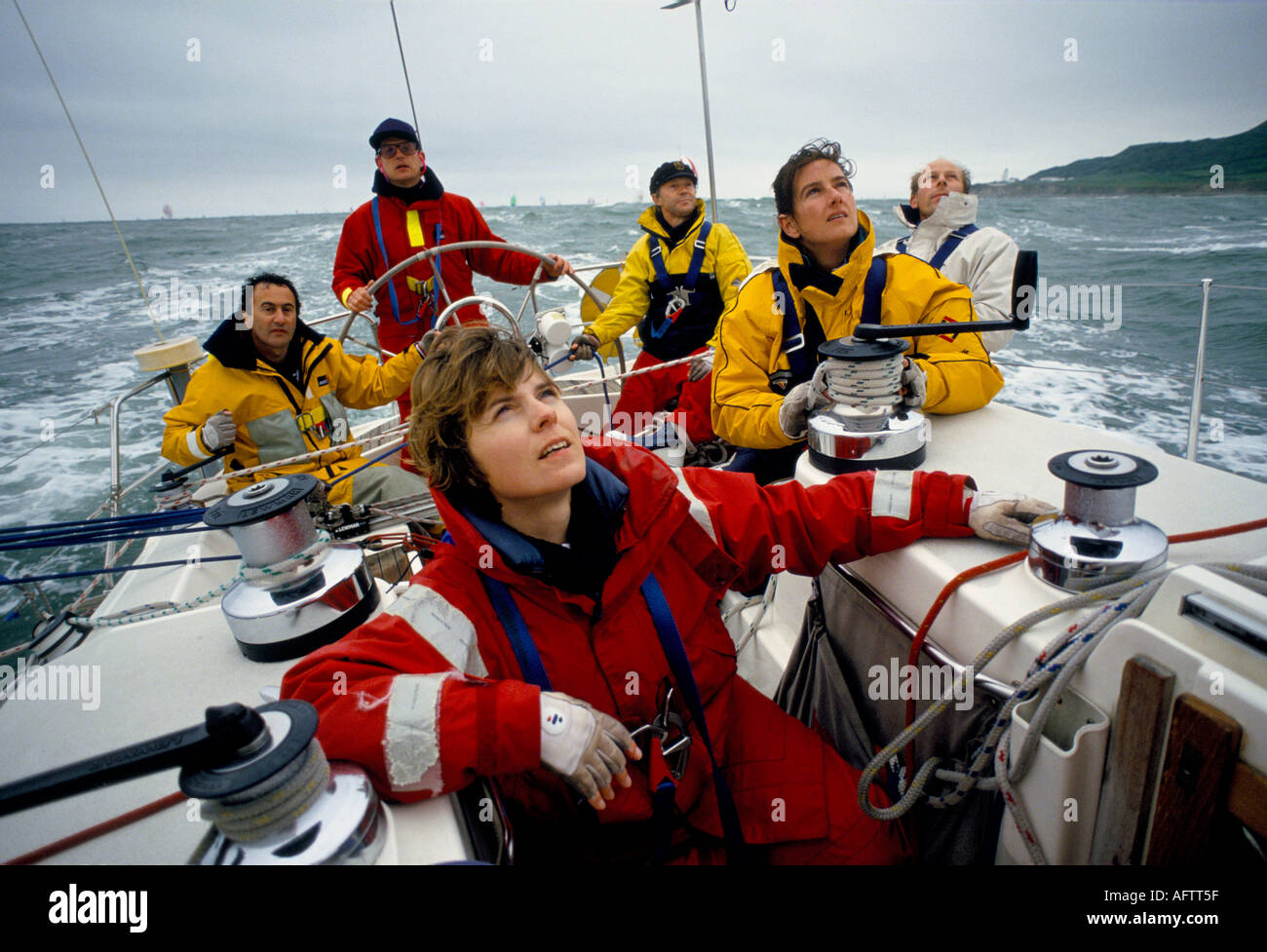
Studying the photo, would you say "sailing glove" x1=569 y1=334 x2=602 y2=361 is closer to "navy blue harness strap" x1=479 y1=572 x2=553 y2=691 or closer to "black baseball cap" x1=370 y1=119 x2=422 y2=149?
"black baseball cap" x1=370 y1=119 x2=422 y2=149

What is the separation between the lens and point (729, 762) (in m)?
1.24

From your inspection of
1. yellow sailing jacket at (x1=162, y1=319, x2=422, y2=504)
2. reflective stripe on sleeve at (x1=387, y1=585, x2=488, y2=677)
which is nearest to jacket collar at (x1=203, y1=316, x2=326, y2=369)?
yellow sailing jacket at (x1=162, y1=319, x2=422, y2=504)

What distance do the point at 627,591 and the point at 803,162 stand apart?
1.37 metres

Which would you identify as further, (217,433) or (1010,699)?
(217,433)

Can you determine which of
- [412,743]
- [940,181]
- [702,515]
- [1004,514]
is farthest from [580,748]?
[940,181]

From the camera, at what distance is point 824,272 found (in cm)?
187

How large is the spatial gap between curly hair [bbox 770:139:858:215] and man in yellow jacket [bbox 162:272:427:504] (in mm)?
1358

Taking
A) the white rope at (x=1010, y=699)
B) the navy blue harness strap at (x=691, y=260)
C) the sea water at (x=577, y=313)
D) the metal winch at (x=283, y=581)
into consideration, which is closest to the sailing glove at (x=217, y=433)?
the sea water at (x=577, y=313)

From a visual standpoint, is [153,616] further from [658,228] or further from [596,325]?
[658,228]

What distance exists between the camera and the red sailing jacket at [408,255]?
3.42 metres

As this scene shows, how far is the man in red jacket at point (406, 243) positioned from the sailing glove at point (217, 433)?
95 cm

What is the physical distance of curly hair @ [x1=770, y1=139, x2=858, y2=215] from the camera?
1.86 metres

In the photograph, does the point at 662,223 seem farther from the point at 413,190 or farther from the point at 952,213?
the point at 952,213
